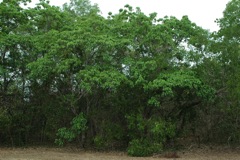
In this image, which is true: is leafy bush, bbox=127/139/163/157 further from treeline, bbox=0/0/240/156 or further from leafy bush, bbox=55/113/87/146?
leafy bush, bbox=55/113/87/146

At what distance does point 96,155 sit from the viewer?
609 inches

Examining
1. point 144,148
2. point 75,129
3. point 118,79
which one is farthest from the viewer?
point 75,129

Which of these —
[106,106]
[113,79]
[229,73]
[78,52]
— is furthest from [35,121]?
[229,73]

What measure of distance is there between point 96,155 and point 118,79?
3.60m

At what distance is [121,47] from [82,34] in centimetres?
183

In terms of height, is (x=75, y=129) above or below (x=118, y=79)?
below

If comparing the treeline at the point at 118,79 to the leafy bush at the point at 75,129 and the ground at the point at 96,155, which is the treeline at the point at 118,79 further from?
the ground at the point at 96,155

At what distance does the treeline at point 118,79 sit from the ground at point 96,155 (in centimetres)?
67

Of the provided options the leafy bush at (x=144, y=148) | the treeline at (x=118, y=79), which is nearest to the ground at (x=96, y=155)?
the leafy bush at (x=144, y=148)

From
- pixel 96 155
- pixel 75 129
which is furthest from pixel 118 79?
pixel 96 155

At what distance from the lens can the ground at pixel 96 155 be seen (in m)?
14.3

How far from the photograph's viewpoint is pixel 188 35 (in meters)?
16.9

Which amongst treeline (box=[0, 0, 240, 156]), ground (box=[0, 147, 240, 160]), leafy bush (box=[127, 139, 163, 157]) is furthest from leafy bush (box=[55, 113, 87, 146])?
leafy bush (box=[127, 139, 163, 157])

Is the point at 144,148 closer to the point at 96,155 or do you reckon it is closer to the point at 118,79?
the point at 96,155
